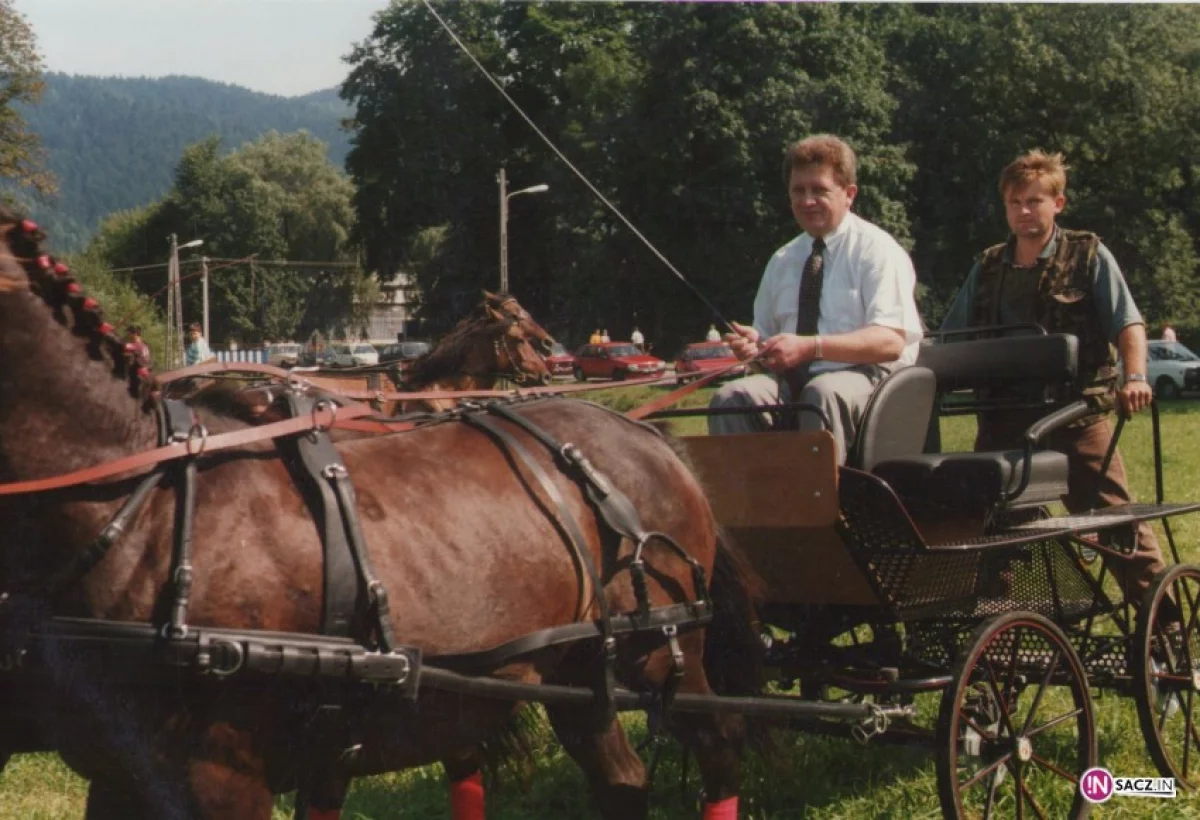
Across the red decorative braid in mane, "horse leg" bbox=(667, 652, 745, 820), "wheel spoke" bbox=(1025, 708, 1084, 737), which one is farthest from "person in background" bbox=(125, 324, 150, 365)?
"wheel spoke" bbox=(1025, 708, 1084, 737)

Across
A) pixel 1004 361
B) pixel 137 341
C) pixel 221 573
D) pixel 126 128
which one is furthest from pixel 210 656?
pixel 126 128

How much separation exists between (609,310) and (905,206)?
31.7 feet

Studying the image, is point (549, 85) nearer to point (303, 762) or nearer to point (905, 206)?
point (905, 206)

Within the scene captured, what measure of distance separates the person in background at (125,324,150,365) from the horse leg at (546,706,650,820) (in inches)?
57.7

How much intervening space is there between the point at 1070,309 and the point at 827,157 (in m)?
1.49

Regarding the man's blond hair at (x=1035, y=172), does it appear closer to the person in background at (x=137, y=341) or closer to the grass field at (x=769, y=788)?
the grass field at (x=769, y=788)

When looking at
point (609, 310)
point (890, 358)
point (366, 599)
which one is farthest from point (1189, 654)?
point (609, 310)

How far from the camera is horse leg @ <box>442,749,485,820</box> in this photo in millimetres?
4375

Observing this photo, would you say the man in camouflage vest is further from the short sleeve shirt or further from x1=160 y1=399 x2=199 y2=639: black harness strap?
x1=160 y1=399 x2=199 y2=639: black harness strap

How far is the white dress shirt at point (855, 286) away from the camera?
Answer: 4.49m

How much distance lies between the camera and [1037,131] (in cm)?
3909

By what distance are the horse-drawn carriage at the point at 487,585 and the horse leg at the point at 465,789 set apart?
508mm

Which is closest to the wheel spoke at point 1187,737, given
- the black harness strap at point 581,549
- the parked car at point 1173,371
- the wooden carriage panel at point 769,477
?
the wooden carriage panel at point 769,477

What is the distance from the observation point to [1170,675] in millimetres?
5137
